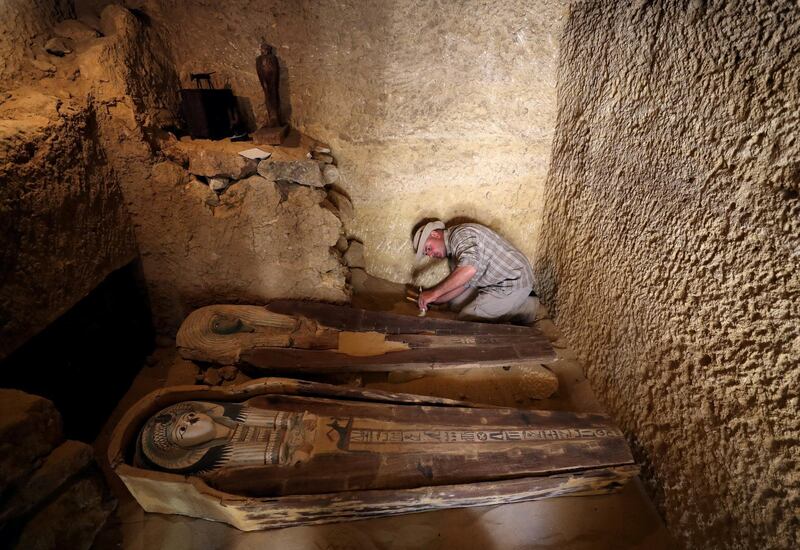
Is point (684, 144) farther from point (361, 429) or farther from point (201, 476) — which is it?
point (201, 476)

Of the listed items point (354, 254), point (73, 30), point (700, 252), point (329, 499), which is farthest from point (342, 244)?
point (700, 252)

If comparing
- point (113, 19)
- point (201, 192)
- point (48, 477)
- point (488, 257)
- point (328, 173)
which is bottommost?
point (48, 477)

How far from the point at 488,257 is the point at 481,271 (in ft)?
0.49

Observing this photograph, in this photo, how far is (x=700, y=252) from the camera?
1.93m

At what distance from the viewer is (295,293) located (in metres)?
3.38


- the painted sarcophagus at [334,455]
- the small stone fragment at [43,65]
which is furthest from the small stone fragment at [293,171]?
the painted sarcophagus at [334,455]

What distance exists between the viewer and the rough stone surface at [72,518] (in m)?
1.46

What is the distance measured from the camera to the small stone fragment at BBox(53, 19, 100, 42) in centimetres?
265

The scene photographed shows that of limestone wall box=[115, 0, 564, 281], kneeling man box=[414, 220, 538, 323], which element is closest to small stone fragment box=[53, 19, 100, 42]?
limestone wall box=[115, 0, 564, 281]

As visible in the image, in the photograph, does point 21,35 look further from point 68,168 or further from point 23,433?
point 23,433

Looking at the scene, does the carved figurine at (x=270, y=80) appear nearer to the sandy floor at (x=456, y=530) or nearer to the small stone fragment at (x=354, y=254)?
the small stone fragment at (x=354, y=254)

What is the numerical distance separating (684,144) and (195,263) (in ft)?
11.3

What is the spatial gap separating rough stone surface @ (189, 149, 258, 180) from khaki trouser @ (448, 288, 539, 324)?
7.58 feet

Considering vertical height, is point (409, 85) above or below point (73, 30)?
below
